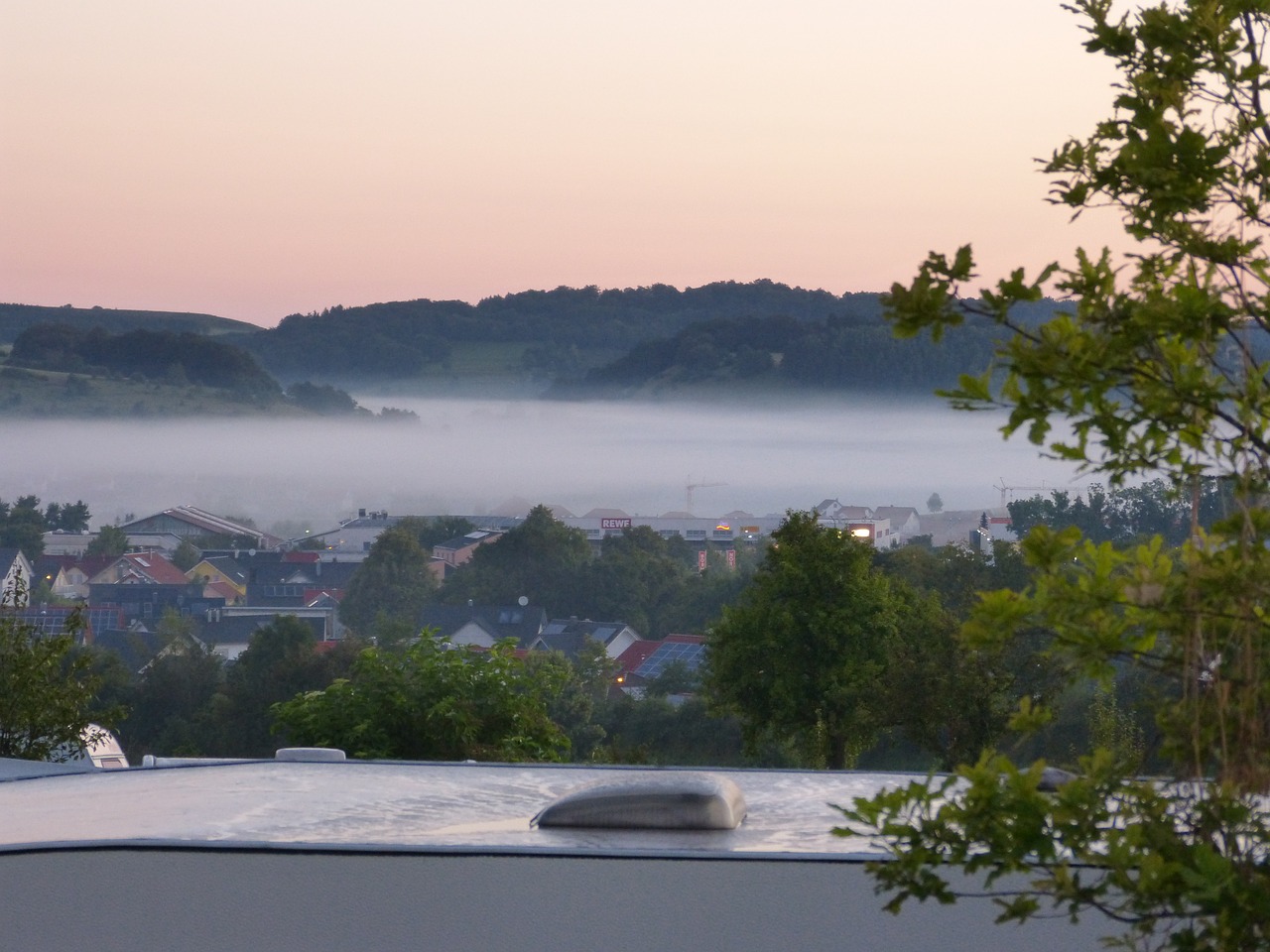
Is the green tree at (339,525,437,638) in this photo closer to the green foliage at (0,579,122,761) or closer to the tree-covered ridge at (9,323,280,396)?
the green foliage at (0,579,122,761)

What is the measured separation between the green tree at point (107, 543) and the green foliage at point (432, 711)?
166ft

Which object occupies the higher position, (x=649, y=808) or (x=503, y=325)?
(x=503, y=325)

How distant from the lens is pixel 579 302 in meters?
134

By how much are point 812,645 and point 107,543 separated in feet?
165

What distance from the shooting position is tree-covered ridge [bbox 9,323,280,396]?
116 m

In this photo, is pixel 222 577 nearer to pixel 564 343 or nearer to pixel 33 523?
pixel 33 523

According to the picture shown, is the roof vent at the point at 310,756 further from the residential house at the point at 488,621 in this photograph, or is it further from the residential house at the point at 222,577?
the residential house at the point at 222,577

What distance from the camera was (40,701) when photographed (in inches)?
553

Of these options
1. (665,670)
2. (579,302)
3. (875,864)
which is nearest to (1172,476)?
(875,864)

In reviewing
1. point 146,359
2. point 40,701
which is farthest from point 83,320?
point 40,701

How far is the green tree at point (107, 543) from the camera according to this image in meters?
62.5

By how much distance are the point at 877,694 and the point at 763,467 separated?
121 metres

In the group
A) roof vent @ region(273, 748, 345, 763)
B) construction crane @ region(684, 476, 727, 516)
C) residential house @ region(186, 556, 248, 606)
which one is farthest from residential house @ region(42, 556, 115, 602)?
construction crane @ region(684, 476, 727, 516)

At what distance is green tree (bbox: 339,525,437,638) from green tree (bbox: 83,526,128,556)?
Answer: 1410 cm
